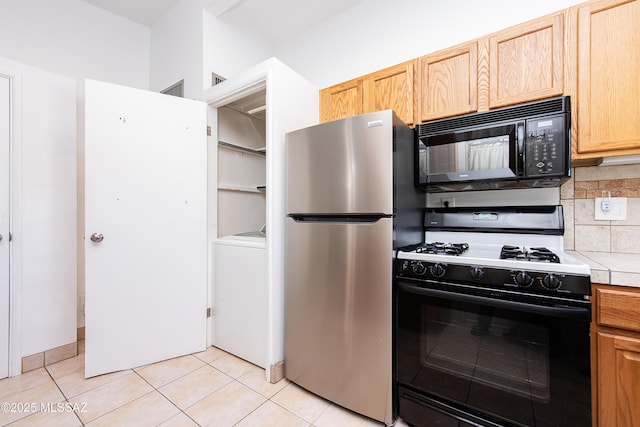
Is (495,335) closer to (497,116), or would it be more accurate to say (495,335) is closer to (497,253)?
(497,253)

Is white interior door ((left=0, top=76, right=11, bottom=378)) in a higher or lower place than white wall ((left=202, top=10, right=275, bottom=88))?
lower

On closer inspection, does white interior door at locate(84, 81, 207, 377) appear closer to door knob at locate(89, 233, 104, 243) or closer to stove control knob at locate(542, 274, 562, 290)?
door knob at locate(89, 233, 104, 243)

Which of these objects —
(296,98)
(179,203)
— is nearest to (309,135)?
(296,98)

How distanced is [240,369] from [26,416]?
3.62ft

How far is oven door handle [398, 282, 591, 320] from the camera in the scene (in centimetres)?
102

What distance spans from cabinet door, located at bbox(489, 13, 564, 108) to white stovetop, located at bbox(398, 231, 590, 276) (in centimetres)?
78

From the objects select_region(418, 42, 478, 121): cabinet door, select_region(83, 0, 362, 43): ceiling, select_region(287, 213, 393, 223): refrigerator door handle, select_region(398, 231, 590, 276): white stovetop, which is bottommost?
select_region(398, 231, 590, 276): white stovetop

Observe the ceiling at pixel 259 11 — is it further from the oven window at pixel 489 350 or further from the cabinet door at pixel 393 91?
the oven window at pixel 489 350

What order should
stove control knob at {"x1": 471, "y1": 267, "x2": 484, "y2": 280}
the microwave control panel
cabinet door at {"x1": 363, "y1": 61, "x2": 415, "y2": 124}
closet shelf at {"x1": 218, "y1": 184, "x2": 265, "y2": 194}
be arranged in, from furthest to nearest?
closet shelf at {"x1": 218, "y1": 184, "x2": 265, "y2": 194}, cabinet door at {"x1": 363, "y1": 61, "x2": 415, "y2": 124}, the microwave control panel, stove control knob at {"x1": 471, "y1": 267, "x2": 484, "y2": 280}

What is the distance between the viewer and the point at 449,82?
5.37 feet

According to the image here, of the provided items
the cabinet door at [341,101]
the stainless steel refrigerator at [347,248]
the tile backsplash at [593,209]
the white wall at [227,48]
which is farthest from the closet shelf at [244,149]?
the tile backsplash at [593,209]

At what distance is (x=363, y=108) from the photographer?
1955 millimetres

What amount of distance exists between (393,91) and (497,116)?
0.66m

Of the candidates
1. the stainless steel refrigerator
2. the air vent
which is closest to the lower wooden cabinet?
the stainless steel refrigerator
